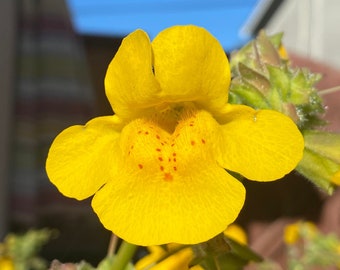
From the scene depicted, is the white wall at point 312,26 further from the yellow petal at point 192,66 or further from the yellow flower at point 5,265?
the yellow petal at point 192,66

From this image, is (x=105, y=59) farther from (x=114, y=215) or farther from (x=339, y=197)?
(x=114, y=215)

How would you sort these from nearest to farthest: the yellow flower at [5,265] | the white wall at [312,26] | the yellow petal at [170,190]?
the yellow petal at [170,190] < the yellow flower at [5,265] < the white wall at [312,26]

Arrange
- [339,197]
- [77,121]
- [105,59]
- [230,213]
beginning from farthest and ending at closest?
[105,59] → [77,121] → [339,197] → [230,213]

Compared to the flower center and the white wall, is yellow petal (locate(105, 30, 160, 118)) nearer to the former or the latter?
the flower center

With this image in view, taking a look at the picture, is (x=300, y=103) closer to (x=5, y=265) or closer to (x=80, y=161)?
(x=80, y=161)

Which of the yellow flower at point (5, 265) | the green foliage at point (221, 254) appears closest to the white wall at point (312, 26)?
the yellow flower at point (5, 265)

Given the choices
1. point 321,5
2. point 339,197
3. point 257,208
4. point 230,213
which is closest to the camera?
point 230,213

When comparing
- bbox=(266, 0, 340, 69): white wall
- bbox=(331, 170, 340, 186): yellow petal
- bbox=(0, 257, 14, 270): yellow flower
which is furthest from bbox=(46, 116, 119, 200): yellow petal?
bbox=(266, 0, 340, 69): white wall

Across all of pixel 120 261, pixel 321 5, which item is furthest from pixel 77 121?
pixel 120 261
